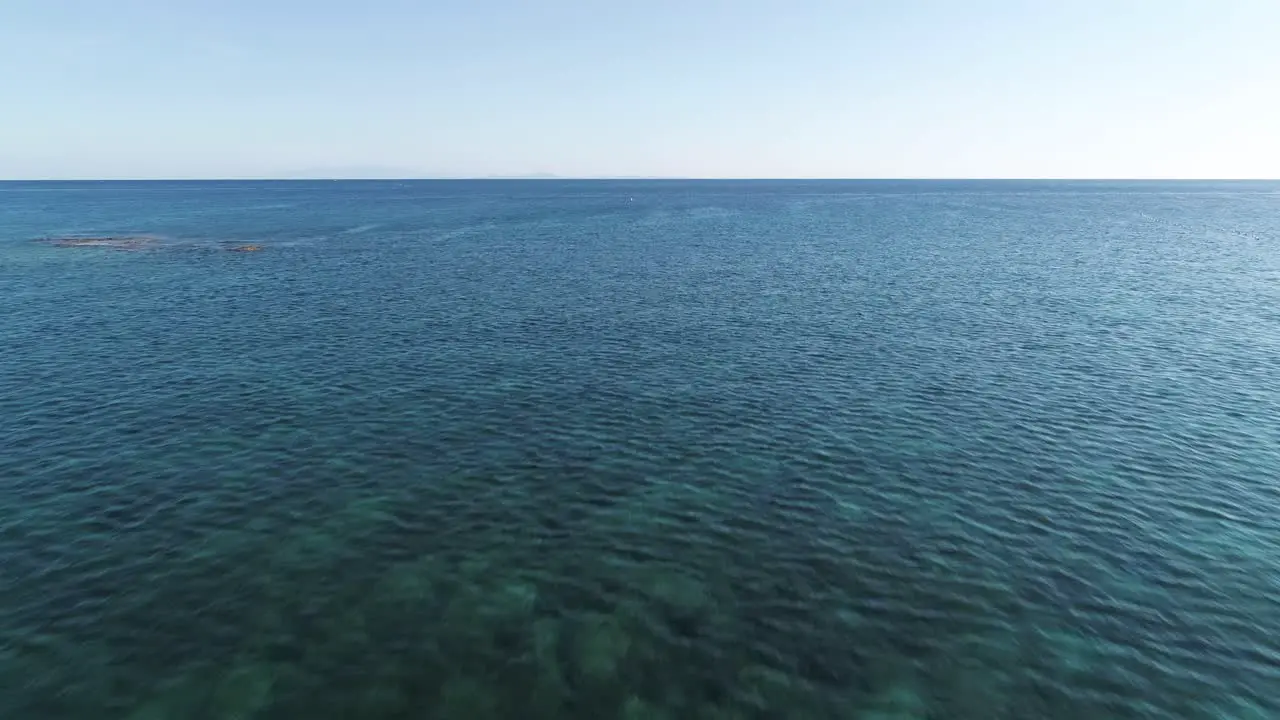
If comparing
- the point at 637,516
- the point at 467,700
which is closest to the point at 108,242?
the point at 637,516

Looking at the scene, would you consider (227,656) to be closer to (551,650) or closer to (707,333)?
(551,650)

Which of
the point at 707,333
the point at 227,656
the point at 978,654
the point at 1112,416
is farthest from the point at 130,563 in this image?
the point at 1112,416

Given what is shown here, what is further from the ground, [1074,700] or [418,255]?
[418,255]

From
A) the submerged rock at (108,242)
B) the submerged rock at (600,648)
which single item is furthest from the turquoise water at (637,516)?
the submerged rock at (108,242)

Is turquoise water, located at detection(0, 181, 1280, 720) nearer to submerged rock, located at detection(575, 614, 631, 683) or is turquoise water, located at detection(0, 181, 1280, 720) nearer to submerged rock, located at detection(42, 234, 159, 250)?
submerged rock, located at detection(575, 614, 631, 683)

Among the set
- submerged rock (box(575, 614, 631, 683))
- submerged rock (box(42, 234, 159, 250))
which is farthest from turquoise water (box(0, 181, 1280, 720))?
submerged rock (box(42, 234, 159, 250))

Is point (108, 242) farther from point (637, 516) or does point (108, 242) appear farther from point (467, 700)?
point (467, 700)

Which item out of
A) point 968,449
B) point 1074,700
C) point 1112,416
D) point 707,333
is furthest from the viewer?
point 707,333

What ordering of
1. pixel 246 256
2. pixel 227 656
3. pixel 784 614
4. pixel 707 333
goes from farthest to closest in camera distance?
pixel 246 256 → pixel 707 333 → pixel 784 614 → pixel 227 656
